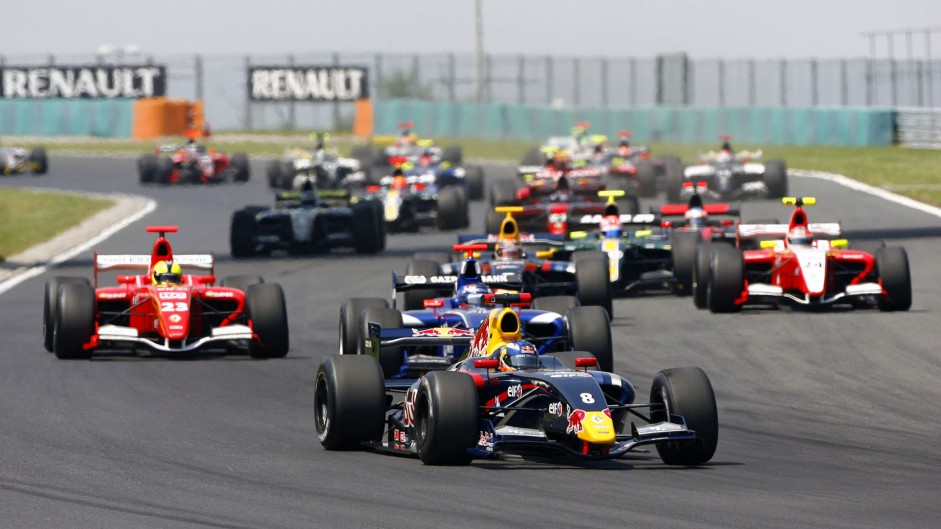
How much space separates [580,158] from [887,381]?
30.0m

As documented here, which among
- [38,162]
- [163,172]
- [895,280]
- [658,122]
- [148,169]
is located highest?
[658,122]

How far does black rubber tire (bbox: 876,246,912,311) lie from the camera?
23.8m

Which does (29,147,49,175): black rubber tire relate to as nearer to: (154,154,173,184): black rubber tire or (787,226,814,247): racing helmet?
(154,154,173,184): black rubber tire

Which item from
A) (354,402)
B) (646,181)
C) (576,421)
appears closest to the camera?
(576,421)

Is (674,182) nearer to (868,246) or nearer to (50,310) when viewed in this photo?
(868,246)

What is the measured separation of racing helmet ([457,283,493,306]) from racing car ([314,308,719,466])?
3.60 meters

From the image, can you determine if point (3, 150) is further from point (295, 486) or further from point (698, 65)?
point (295, 486)

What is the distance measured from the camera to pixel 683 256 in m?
26.5

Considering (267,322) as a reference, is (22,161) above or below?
above

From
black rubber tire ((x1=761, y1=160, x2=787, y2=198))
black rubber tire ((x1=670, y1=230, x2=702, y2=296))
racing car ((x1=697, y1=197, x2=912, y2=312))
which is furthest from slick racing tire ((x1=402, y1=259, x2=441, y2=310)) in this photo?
black rubber tire ((x1=761, y1=160, x2=787, y2=198))

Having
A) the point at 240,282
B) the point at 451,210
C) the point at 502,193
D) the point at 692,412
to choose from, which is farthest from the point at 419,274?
the point at 502,193

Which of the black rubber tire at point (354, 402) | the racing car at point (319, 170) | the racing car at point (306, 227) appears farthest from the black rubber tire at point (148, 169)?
the black rubber tire at point (354, 402)

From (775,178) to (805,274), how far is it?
21.4 metres

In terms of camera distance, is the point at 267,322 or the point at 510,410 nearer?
the point at 510,410
